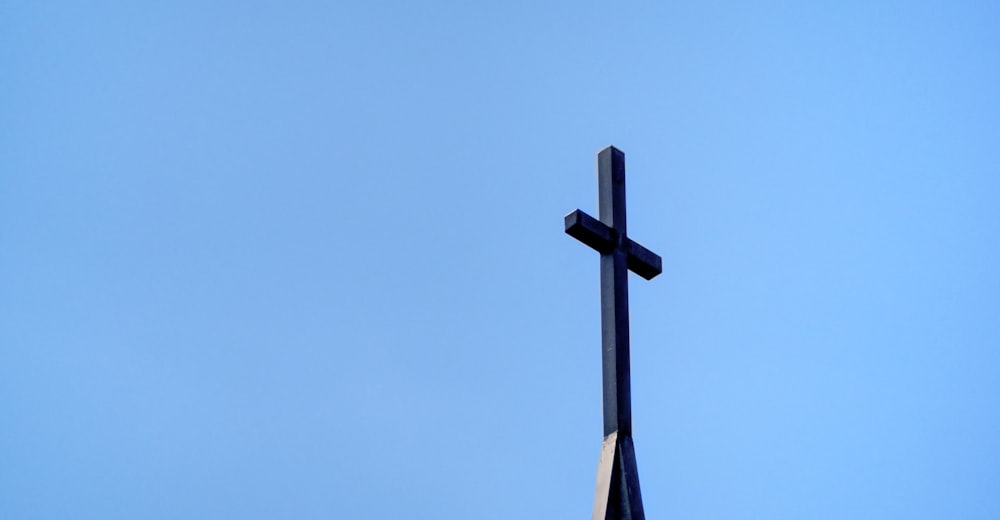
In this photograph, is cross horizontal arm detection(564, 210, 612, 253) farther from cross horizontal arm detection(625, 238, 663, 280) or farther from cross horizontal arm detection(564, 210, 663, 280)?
cross horizontal arm detection(625, 238, 663, 280)

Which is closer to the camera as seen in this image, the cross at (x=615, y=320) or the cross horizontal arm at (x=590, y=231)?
the cross at (x=615, y=320)

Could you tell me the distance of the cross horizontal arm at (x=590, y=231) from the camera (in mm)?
8547

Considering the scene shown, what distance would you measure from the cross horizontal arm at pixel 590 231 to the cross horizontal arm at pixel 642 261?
0.51ft

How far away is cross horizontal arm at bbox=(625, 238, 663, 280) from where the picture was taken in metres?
8.80

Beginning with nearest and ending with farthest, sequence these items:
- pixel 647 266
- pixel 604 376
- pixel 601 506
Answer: pixel 601 506 < pixel 604 376 < pixel 647 266

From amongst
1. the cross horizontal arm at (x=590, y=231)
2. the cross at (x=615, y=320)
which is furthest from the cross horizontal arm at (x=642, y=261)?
the cross horizontal arm at (x=590, y=231)

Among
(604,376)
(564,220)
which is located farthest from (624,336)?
(564,220)

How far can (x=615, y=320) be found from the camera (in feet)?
27.5

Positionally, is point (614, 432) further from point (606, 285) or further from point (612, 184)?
point (612, 184)

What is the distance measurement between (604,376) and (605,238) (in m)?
0.96

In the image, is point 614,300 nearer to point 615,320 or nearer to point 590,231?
point 615,320

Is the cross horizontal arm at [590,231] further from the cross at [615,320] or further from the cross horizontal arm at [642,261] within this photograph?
the cross horizontal arm at [642,261]

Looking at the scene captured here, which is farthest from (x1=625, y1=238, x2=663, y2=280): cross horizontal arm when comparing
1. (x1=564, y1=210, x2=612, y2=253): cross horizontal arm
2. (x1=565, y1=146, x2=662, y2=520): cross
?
(x1=564, y1=210, x2=612, y2=253): cross horizontal arm

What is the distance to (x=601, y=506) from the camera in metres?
7.70
